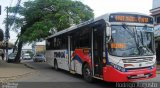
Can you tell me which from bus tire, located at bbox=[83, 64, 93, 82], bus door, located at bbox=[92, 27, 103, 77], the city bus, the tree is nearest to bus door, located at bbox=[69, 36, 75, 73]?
bus tire, located at bbox=[83, 64, 93, 82]

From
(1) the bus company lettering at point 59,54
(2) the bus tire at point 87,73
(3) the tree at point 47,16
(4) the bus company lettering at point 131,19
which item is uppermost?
(3) the tree at point 47,16

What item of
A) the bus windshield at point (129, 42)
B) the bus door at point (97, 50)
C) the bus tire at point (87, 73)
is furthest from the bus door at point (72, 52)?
the bus windshield at point (129, 42)

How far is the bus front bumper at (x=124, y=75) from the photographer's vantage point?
12.4m

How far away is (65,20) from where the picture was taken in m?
27.4

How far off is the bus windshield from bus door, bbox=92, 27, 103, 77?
1001 millimetres

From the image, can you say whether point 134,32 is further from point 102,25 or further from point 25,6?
point 25,6

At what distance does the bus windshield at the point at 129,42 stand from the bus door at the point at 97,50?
3.29 ft

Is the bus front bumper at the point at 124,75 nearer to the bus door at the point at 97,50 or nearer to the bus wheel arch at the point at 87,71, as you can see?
the bus door at the point at 97,50

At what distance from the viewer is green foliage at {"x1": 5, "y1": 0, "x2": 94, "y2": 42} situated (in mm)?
27562

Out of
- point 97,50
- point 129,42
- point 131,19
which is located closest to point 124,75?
point 129,42

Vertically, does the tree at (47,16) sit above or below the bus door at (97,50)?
above

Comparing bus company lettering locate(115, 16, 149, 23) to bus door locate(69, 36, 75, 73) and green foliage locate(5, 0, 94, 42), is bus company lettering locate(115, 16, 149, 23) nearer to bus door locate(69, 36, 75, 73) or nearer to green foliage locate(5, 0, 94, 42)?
bus door locate(69, 36, 75, 73)

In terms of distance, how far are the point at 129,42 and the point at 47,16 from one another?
16.7m

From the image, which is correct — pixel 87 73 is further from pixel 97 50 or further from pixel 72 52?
pixel 72 52
